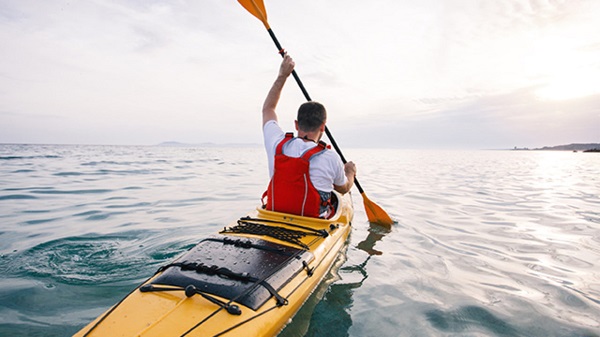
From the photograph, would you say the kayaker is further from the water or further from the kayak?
the water

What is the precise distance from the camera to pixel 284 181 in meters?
3.81

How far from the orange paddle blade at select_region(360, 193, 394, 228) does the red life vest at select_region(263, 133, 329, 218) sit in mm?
3171

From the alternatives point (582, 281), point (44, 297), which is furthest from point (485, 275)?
point (44, 297)

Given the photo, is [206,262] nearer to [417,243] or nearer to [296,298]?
[296,298]

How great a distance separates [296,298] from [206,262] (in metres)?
0.86

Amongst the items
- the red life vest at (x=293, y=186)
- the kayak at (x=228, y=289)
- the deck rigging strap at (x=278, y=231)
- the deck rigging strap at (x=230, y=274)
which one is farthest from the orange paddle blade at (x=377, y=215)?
the deck rigging strap at (x=230, y=274)

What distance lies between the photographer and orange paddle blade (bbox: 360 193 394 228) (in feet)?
22.9

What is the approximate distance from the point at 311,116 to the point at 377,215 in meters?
3.98

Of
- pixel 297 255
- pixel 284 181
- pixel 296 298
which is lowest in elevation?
pixel 296 298

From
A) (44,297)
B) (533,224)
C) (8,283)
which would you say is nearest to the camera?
(44,297)

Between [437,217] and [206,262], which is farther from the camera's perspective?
[437,217]

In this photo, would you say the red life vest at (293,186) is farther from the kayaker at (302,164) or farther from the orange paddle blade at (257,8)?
the orange paddle blade at (257,8)

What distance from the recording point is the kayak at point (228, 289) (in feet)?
6.54

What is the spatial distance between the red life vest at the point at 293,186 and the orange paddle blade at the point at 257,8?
3.17 meters
